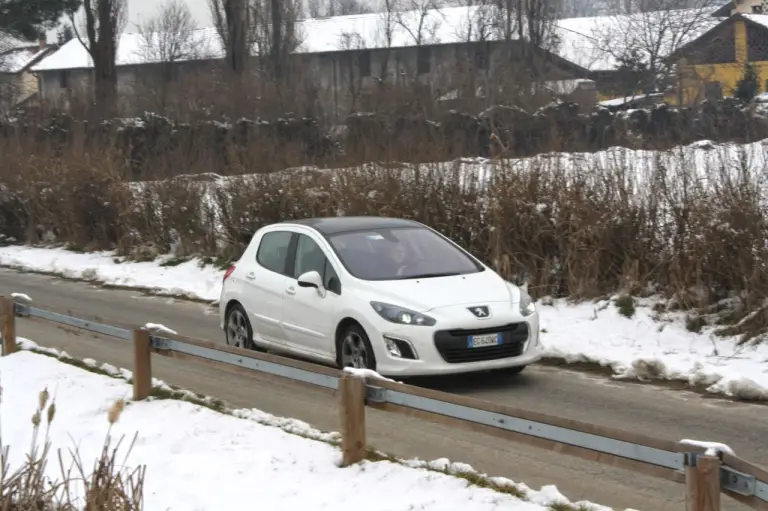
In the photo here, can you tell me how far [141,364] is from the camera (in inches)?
372

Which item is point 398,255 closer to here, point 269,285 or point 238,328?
point 269,285

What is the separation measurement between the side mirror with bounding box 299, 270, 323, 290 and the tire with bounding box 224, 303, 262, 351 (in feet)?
4.56

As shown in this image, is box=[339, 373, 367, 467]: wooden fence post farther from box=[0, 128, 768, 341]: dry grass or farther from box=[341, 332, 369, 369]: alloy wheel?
box=[0, 128, 768, 341]: dry grass

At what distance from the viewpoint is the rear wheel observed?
38.2 ft

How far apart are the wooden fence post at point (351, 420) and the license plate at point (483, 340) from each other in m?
2.77

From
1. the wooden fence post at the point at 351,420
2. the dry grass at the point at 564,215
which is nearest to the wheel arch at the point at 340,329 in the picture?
the wooden fence post at the point at 351,420

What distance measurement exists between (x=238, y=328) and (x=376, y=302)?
2.64 meters

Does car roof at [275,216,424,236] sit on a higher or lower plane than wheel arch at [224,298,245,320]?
higher

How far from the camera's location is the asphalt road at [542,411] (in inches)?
274

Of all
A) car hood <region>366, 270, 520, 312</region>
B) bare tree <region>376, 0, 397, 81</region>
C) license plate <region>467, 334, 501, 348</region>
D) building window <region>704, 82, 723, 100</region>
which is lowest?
license plate <region>467, 334, 501, 348</region>

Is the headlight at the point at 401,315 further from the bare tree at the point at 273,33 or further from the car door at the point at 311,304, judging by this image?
the bare tree at the point at 273,33

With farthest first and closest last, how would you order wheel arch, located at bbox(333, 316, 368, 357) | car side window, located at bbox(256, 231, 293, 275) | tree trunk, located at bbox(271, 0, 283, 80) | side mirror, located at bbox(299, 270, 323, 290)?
tree trunk, located at bbox(271, 0, 283, 80)
car side window, located at bbox(256, 231, 293, 275)
side mirror, located at bbox(299, 270, 323, 290)
wheel arch, located at bbox(333, 316, 368, 357)

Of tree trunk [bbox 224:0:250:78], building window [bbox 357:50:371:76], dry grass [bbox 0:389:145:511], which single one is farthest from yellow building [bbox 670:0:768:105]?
dry grass [bbox 0:389:145:511]

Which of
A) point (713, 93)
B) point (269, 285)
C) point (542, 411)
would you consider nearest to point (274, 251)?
point (269, 285)
